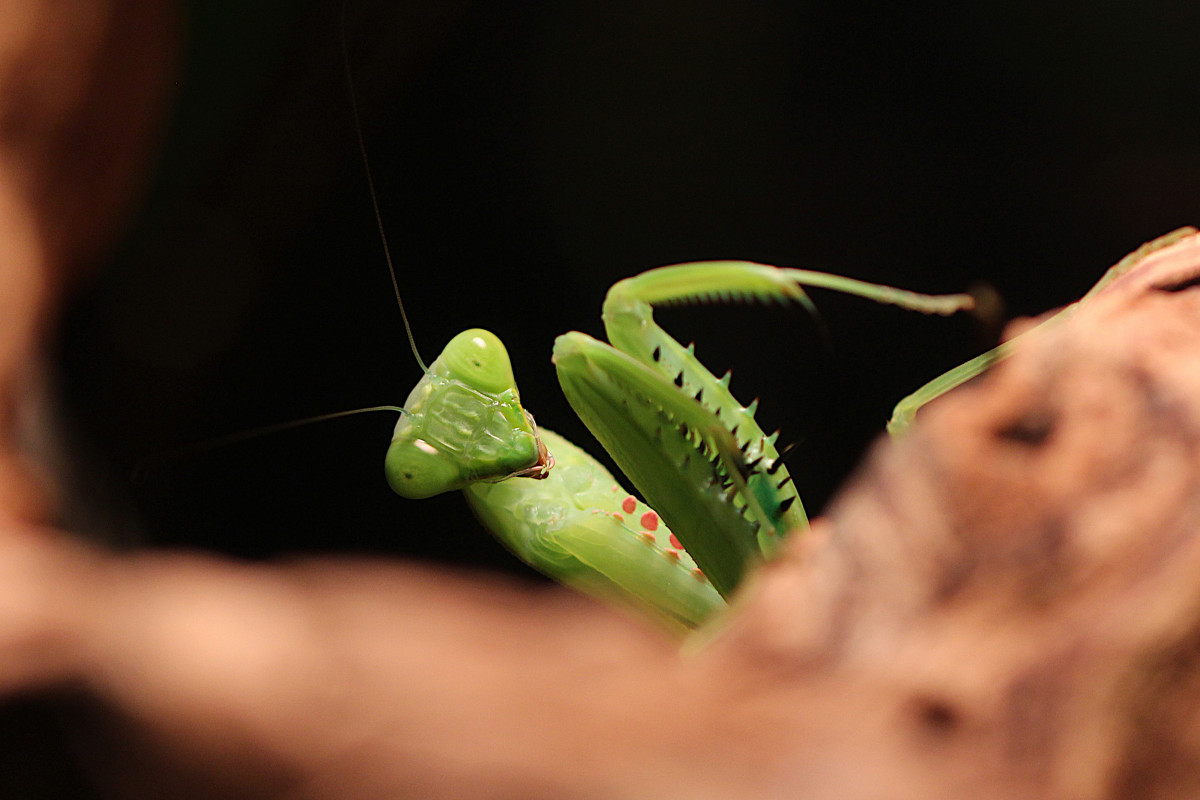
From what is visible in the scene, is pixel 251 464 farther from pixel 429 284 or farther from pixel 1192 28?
pixel 1192 28

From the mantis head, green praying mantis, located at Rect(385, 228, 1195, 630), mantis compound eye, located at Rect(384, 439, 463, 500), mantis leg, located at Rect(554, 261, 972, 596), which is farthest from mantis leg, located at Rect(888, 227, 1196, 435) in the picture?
mantis compound eye, located at Rect(384, 439, 463, 500)

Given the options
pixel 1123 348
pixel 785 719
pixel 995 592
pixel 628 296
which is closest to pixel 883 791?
pixel 785 719

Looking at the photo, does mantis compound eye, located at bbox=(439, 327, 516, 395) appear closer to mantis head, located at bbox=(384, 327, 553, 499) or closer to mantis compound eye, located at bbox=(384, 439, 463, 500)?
mantis head, located at bbox=(384, 327, 553, 499)

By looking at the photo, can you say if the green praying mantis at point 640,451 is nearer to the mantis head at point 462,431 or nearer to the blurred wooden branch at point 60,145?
the mantis head at point 462,431

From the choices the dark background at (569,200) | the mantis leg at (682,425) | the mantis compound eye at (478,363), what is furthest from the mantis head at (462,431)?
the dark background at (569,200)

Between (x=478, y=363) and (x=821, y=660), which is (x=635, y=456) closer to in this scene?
(x=478, y=363)

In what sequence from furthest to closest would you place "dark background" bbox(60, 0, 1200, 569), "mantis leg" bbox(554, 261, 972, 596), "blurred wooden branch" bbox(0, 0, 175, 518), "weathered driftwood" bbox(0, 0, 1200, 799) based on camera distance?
"dark background" bbox(60, 0, 1200, 569)
"blurred wooden branch" bbox(0, 0, 175, 518)
"mantis leg" bbox(554, 261, 972, 596)
"weathered driftwood" bbox(0, 0, 1200, 799)
